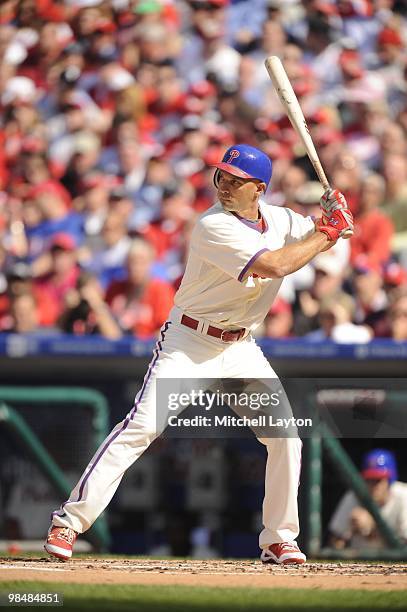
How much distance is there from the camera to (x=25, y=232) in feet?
26.7

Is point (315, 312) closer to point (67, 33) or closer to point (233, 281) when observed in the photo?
point (233, 281)

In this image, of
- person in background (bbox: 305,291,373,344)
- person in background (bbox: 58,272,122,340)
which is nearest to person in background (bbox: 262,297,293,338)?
person in background (bbox: 305,291,373,344)

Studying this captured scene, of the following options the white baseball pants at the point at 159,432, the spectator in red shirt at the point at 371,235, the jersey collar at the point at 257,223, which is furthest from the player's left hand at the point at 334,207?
the spectator in red shirt at the point at 371,235

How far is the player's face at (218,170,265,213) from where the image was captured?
4.67 m

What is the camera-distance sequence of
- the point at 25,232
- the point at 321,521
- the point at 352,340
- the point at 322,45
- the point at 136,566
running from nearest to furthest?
the point at 136,566
the point at 321,521
the point at 352,340
the point at 25,232
the point at 322,45

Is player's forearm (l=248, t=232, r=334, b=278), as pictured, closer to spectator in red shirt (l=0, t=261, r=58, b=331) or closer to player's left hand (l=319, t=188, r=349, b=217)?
player's left hand (l=319, t=188, r=349, b=217)

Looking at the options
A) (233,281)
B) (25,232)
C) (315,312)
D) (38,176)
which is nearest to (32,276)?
(25,232)

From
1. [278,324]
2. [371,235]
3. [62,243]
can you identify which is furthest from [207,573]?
[371,235]

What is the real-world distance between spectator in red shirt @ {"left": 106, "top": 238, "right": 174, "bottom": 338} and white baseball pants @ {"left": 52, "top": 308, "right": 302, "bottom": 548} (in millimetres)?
2315

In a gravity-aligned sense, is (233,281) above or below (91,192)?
below

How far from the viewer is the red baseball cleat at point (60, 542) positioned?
14.7ft

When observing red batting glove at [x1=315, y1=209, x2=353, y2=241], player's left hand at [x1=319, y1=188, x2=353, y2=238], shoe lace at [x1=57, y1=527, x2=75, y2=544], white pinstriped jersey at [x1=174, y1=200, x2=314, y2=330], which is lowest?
shoe lace at [x1=57, y1=527, x2=75, y2=544]

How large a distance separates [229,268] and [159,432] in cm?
68

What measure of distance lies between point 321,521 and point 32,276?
2643 mm
